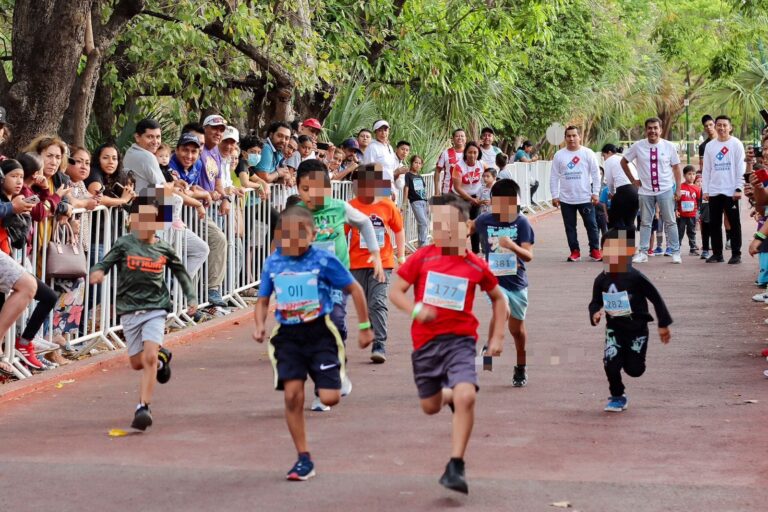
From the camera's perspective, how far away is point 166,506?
6.11 m

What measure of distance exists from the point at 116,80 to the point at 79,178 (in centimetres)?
797

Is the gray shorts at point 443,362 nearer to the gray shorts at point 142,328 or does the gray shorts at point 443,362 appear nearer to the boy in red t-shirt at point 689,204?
the gray shorts at point 142,328

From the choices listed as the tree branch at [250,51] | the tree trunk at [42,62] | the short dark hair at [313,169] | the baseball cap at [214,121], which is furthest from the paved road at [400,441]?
the tree branch at [250,51]

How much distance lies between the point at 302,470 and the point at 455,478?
890mm

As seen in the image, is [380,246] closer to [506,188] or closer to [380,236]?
[380,236]

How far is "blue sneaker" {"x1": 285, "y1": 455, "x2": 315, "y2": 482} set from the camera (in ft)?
21.6

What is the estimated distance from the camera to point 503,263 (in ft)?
31.4

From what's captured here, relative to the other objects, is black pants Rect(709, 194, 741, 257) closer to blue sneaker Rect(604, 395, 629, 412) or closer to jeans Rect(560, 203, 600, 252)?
jeans Rect(560, 203, 600, 252)

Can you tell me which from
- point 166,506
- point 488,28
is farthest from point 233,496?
point 488,28

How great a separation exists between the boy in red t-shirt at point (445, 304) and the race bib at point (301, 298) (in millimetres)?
441

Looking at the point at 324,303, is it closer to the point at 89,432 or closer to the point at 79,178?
the point at 89,432

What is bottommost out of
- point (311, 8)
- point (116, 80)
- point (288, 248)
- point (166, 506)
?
point (166, 506)

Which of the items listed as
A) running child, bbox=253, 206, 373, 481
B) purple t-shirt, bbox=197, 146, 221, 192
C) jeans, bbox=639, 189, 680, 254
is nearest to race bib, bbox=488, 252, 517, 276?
running child, bbox=253, 206, 373, 481

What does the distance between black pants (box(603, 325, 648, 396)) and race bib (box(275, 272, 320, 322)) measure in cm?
241
